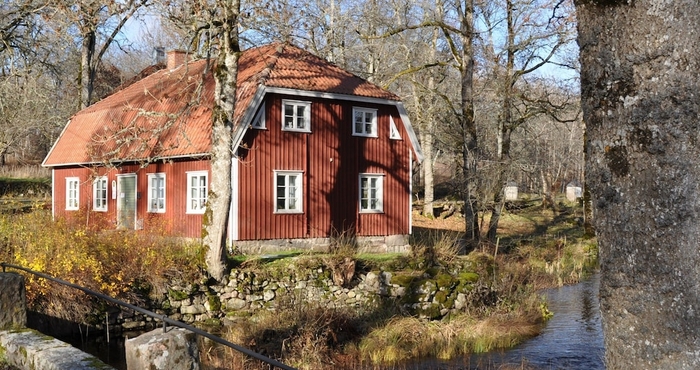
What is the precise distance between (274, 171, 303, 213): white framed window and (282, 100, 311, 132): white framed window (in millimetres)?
1259

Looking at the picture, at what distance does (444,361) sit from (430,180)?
2304 cm

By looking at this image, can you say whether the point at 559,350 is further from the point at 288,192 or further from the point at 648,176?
the point at 648,176

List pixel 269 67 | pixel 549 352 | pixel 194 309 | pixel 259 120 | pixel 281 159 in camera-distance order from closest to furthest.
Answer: pixel 549 352 < pixel 194 309 < pixel 259 120 < pixel 269 67 < pixel 281 159

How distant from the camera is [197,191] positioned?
20266 millimetres

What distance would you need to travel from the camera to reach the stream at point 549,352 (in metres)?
12.1

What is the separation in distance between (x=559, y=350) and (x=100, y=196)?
17.4 m

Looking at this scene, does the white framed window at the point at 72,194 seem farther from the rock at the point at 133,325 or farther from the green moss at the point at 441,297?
the green moss at the point at 441,297

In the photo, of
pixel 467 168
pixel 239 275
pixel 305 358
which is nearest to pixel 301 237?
pixel 239 275

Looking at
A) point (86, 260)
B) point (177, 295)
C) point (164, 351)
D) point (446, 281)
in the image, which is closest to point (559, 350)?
point (446, 281)

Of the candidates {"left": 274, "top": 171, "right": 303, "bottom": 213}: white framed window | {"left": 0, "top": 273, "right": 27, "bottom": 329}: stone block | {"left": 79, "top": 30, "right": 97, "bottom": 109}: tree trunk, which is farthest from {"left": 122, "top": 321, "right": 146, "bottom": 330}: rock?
{"left": 79, "top": 30, "right": 97, "bottom": 109}: tree trunk

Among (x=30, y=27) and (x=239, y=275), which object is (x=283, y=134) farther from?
(x=30, y=27)

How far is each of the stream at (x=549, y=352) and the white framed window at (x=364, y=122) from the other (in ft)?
27.3

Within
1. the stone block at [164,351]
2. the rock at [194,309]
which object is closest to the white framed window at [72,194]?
the rock at [194,309]

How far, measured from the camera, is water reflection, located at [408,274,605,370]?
1205cm
